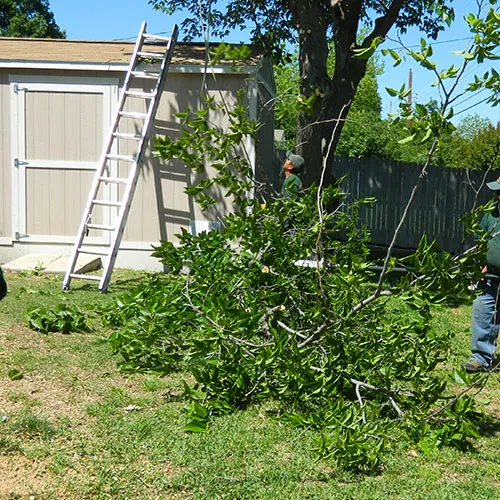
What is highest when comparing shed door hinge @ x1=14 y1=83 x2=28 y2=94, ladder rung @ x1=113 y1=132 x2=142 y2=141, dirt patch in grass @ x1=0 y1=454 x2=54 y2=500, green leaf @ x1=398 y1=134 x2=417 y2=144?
shed door hinge @ x1=14 y1=83 x2=28 y2=94

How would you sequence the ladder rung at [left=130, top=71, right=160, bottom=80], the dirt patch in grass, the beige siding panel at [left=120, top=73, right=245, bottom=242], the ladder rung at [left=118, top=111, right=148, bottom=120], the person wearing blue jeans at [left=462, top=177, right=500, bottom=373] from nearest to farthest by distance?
1. the dirt patch in grass
2. the person wearing blue jeans at [left=462, top=177, right=500, bottom=373]
3. the ladder rung at [left=118, top=111, right=148, bottom=120]
4. the ladder rung at [left=130, top=71, right=160, bottom=80]
5. the beige siding panel at [left=120, top=73, right=245, bottom=242]

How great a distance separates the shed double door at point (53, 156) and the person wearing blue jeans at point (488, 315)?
6231 mm

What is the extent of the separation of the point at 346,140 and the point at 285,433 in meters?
28.6

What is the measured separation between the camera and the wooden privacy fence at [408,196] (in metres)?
17.9

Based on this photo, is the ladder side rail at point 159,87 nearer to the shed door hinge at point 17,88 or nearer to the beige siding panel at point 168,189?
the beige siding panel at point 168,189

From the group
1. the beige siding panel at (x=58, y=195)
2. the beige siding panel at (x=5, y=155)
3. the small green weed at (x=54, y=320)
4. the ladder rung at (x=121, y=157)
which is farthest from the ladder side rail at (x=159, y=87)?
the small green weed at (x=54, y=320)

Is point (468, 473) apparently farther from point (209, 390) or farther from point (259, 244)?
point (259, 244)

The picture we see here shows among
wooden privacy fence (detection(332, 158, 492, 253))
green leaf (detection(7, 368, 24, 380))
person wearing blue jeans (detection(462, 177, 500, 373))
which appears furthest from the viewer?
wooden privacy fence (detection(332, 158, 492, 253))

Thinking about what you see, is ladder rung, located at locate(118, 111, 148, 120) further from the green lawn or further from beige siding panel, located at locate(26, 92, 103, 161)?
the green lawn

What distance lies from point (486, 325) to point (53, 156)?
718 centimetres

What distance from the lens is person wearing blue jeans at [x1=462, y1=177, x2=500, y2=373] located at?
6887 mm

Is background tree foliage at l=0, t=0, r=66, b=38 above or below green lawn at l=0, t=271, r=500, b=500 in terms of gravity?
above

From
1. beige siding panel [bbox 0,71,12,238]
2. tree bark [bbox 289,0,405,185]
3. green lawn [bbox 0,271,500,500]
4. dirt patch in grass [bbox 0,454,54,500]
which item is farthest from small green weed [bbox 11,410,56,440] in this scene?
beige siding panel [bbox 0,71,12,238]

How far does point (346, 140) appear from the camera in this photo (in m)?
32.8
